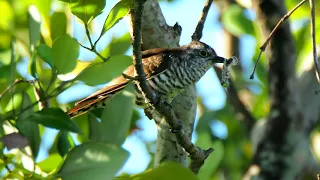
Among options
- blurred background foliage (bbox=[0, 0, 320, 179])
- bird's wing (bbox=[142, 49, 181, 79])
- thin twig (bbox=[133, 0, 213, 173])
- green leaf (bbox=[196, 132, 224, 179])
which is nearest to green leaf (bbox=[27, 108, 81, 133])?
blurred background foliage (bbox=[0, 0, 320, 179])

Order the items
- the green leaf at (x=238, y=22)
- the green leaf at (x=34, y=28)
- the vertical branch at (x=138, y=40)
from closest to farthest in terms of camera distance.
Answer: the vertical branch at (x=138, y=40) < the green leaf at (x=34, y=28) < the green leaf at (x=238, y=22)

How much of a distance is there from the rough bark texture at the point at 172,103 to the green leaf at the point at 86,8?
2.51 feet

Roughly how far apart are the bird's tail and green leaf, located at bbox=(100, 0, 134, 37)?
0.75m

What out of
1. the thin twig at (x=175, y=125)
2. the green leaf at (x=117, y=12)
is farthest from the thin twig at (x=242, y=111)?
the green leaf at (x=117, y=12)

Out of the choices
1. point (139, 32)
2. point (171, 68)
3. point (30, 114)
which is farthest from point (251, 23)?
point (30, 114)

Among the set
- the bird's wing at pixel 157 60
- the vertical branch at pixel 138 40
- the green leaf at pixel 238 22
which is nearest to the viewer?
the vertical branch at pixel 138 40

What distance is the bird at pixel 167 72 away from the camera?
3.26m

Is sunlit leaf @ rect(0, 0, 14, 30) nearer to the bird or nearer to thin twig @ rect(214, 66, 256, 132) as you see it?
the bird

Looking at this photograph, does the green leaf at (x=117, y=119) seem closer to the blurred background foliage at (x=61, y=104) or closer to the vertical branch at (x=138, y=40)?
the blurred background foliage at (x=61, y=104)

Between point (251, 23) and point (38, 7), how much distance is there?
2.29 metres

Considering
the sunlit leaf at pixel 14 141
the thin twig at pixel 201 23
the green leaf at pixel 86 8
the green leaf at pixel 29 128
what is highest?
the thin twig at pixel 201 23

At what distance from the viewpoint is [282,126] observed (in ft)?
15.8

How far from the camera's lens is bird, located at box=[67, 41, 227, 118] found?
326 centimetres

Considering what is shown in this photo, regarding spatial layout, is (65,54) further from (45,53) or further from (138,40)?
(138,40)
